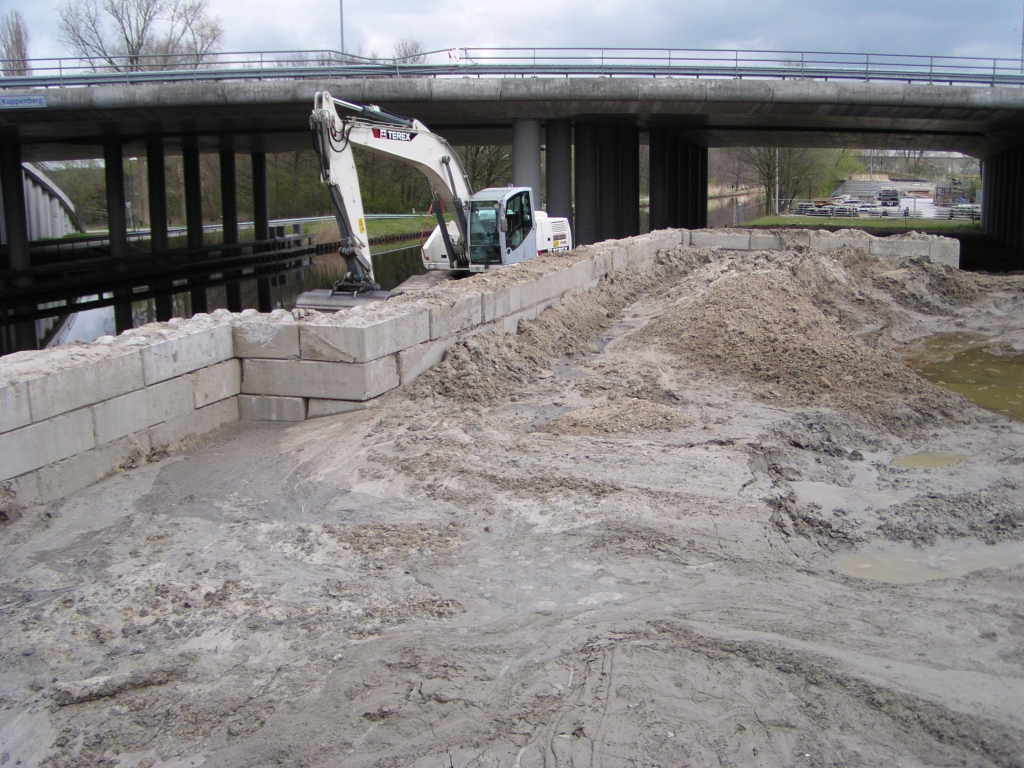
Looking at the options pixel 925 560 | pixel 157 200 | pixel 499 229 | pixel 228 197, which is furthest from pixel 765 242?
pixel 228 197

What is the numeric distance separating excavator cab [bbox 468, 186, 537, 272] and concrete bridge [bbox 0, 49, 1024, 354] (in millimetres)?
9556

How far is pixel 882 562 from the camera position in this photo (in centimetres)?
596

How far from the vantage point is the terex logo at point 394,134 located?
15836mm

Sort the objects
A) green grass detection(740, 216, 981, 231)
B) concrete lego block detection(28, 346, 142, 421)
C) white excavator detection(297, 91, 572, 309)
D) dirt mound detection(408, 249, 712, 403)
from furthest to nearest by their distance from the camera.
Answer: green grass detection(740, 216, 981, 231)
white excavator detection(297, 91, 572, 309)
dirt mound detection(408, 249, 712, 403)
concrete lego block detection(28, 346, 142, 421)

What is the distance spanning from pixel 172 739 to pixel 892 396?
8.17 m

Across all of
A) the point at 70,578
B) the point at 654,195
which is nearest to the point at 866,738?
the point at 70,578

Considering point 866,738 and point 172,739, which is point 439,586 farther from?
point 866,738

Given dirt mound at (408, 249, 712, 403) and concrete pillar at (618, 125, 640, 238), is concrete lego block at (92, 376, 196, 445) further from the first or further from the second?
concrete pillar at (618, 125, 640, 238)

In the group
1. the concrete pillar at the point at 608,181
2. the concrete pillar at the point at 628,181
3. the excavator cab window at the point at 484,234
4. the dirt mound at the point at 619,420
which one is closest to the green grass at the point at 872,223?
the concrete pillar at the point at 628,181

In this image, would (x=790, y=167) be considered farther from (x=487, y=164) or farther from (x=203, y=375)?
(x=203, y=375)

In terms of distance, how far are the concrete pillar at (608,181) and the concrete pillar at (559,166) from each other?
6.68ft

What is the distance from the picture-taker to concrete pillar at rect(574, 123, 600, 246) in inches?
1210

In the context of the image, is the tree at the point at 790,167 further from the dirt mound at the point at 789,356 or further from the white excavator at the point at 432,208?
the dirt mound at the point at 789,356

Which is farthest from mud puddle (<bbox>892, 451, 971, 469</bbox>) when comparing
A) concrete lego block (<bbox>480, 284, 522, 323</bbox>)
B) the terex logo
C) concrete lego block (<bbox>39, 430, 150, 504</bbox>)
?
the terex logo
